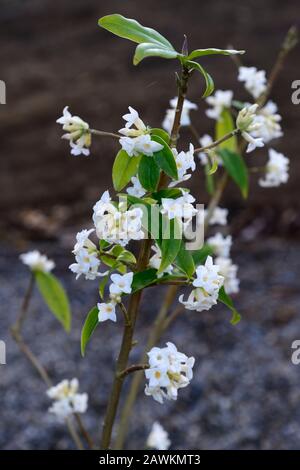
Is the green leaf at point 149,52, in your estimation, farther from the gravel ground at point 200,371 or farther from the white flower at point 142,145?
the gravel ground at point 200,371

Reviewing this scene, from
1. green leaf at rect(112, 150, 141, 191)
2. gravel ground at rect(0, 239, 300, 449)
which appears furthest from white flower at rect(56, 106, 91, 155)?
gravel ground at rect(0, 239, 300, 449)

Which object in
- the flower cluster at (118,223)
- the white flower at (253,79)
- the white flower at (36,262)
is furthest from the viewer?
the white flower at (36,262)

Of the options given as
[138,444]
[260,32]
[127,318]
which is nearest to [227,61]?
[260,32]

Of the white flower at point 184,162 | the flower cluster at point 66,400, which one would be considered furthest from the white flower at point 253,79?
the flower cluster at point 66,400

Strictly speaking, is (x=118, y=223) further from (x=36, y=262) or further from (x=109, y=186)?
(x=109, y=186)

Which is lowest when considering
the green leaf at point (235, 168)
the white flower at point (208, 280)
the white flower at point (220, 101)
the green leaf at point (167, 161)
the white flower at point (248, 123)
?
the white flower at point (208, 280)
